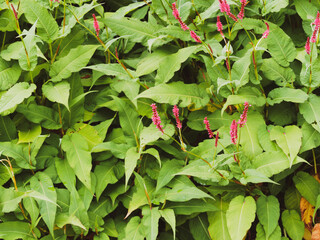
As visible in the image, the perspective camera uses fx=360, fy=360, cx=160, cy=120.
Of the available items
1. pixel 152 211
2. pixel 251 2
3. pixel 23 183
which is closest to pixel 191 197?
pixel 152 211

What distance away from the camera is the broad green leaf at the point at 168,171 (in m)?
2.17

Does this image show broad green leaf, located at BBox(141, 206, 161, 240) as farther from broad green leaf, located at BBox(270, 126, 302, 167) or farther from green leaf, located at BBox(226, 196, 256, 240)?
broad green leaf, located at BBox(270, 126, 302, 167)

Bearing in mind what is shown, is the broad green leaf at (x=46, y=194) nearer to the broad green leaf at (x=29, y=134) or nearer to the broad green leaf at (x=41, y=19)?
the broad green leaf at (x=29, y=134)

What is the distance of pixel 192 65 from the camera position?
271 centimetres

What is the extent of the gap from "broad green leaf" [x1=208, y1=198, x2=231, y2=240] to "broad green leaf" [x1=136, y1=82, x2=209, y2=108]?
642mm

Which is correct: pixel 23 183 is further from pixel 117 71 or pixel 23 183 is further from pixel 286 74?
pixel 286 74

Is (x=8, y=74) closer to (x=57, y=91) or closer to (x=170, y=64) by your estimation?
(x=57, y=91)

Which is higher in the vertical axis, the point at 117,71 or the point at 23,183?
the point at 117,71

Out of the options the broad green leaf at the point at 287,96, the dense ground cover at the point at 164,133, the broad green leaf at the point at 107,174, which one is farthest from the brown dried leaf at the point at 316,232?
the broad green leaf at the point at 107,174

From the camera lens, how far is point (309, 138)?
2.13 meters

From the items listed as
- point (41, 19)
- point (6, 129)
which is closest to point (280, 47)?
point (41, 19)

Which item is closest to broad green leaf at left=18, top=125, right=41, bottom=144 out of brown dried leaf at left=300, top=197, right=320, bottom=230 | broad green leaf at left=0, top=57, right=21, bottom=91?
broad green leaf at left=0, top=57, right=21, bottom=91

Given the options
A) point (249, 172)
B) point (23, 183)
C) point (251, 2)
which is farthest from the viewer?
point (251, 2)

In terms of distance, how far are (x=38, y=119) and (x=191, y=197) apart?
1.15m
